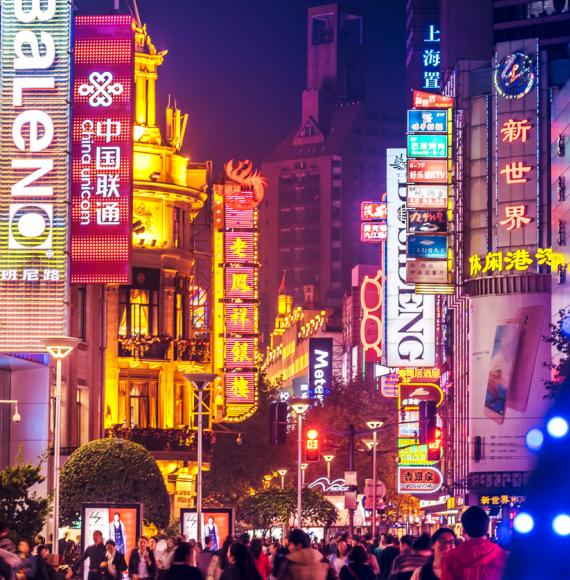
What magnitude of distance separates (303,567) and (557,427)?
10.3 metres

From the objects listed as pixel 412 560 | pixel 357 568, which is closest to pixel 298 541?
pixel 412 560

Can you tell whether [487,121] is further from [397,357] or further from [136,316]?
[136,316]

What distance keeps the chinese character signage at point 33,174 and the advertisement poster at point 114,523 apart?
51.7ft

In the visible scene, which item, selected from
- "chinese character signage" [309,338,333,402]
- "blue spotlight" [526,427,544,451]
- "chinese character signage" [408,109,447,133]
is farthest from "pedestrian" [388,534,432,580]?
"chinese character signage" [309,338,333,402]

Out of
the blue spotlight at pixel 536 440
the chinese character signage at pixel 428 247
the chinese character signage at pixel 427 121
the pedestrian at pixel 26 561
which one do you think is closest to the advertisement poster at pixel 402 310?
the chinese character signage at pixel 428 247

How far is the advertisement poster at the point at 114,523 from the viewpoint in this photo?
1307 inches

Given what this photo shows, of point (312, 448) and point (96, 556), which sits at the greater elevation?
point (96, 556)

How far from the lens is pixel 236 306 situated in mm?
63562

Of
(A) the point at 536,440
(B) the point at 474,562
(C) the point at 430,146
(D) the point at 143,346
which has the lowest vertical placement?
(B) the point at 474,562

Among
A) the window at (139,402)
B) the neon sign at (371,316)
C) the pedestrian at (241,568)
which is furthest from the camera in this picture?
the neon sign at (371,316)

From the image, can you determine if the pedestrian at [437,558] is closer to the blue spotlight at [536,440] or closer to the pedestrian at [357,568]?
the pedestrian at [357,568]

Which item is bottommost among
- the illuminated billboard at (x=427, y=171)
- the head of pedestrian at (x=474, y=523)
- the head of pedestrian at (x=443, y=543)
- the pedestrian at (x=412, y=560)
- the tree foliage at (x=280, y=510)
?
the tree foliage at (x=280, y=510)

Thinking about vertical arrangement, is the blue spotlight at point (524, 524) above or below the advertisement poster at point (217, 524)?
above

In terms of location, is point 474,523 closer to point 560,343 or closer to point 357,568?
point 357,568
